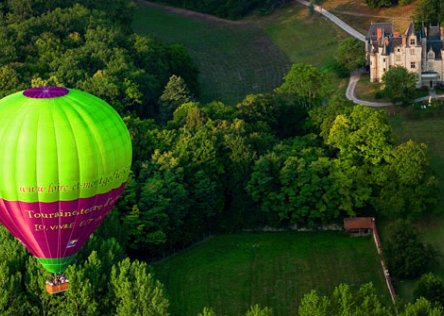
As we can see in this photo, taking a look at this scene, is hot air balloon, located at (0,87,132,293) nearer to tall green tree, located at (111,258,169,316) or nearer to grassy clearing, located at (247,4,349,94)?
tall green tree, located at (111,258,169,316)

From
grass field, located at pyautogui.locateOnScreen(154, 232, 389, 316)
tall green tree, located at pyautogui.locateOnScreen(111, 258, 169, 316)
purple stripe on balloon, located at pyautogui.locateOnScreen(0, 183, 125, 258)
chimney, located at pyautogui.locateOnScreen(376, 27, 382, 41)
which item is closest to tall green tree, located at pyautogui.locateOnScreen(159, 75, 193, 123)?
grass field, located at pyautogui.locateOnScreen(154, 232, 389, 316)

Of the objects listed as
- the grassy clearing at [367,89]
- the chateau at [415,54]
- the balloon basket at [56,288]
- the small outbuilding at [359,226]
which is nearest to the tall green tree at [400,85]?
the grassy clearing at [367,89]

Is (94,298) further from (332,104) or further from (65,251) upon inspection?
(332,104)

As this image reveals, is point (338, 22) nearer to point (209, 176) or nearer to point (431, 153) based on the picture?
point (431, 153)

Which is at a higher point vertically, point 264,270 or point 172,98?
point 172,98

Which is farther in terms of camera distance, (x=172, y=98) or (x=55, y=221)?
(x=172, y=98)

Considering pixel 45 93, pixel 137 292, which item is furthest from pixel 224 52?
pixel 45 93

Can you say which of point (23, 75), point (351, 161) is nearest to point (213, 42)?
point (23, 75)
